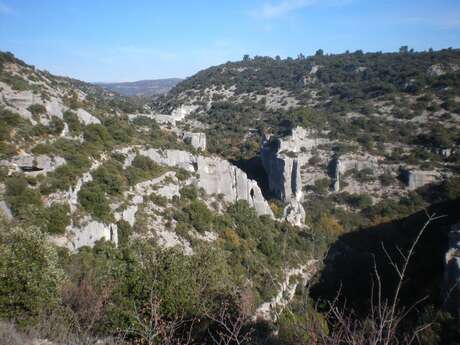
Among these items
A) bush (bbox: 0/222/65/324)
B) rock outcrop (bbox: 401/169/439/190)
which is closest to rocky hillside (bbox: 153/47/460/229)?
rock outcrop (bbox: 401/169/439/190)

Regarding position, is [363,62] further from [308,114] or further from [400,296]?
[400,296]

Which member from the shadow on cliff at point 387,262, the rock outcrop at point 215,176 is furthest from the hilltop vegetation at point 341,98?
the rock outcrop at point 215,176

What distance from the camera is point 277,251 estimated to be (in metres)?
24.0

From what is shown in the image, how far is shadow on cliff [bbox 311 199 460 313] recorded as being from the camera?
20.4 meters

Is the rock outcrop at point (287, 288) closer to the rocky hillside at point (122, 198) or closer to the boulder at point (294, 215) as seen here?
the rocky hillside at point (122, 198)

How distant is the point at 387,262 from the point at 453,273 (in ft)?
27.0

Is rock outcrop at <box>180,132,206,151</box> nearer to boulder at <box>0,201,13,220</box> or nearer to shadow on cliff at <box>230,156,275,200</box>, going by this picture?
shadow on cliff at <box>230,156,275,200</box>

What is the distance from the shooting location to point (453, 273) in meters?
15.9

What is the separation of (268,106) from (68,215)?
44.3m

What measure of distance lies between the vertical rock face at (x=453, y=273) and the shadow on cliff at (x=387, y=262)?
112 centimetres

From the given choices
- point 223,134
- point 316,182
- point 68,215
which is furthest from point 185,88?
point 68,215

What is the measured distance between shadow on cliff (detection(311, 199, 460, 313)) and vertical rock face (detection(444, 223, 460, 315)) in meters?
1.12

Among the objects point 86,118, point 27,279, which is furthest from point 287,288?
point 86,118

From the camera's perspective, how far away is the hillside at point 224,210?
357 inches
